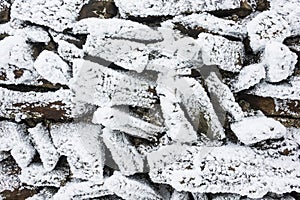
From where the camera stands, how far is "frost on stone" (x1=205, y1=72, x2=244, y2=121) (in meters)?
0.92

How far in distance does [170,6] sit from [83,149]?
32cm

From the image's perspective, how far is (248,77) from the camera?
0.90 m

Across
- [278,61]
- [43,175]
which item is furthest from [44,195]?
[278,61]

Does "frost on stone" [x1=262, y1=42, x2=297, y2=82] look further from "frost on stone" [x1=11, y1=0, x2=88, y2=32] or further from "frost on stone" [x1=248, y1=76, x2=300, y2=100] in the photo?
"frost on stone" [x1=11, y1=0, x2=88, y2=32]

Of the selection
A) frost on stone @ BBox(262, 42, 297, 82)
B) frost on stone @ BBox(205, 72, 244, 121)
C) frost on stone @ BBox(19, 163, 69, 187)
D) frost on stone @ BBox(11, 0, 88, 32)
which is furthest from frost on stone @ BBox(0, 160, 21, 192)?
frost on stone @ BBox(262, 42, 297, 82)

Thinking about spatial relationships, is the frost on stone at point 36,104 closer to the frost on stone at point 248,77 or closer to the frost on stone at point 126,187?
the frost on stone at point 126,187

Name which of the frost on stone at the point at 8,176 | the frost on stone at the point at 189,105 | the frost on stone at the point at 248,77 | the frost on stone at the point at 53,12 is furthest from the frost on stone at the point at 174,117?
the frost on stone at the point at 8,176

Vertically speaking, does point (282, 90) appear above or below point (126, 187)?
above

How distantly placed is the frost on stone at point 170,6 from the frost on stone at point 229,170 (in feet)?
0.82

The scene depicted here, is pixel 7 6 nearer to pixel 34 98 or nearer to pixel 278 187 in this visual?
pixel 34 98

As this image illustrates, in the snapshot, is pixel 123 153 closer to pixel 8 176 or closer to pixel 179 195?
pixel 179 195

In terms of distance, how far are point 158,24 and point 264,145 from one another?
11.7 inches

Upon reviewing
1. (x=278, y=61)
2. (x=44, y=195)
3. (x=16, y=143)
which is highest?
(x=278, y=61)

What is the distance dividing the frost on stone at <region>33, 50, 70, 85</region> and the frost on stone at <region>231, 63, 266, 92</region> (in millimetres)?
306
